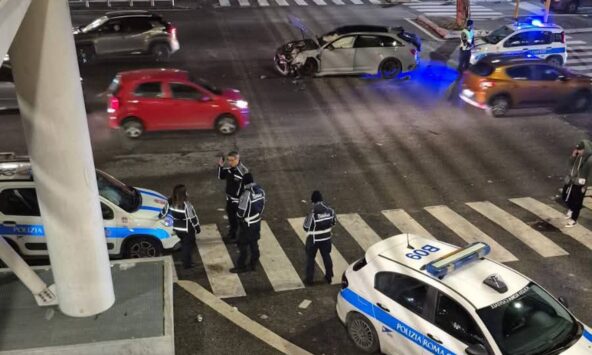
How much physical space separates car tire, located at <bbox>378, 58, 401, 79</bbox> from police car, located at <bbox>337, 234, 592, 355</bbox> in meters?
13.6

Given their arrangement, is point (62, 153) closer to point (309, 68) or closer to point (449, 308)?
point (449, 308)

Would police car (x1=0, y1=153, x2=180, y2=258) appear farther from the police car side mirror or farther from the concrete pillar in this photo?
the police car side mirror

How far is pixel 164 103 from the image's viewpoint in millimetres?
15609

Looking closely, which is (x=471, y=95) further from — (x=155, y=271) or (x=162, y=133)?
(x=155, y=271)

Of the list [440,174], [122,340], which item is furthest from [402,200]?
[122,340]

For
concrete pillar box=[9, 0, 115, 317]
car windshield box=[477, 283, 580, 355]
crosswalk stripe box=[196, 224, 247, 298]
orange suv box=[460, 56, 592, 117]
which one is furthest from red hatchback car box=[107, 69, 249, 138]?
car windshield box=[477, 283, 580, 355]

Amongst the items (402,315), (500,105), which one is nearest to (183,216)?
(402,315)

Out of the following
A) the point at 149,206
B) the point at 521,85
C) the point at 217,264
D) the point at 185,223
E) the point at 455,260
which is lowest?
the point at 217,264

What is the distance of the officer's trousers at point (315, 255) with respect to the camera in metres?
9.77

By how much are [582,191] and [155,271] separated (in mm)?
8347

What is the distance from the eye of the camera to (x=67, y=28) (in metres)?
6.73

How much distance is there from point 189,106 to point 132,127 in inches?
62.3

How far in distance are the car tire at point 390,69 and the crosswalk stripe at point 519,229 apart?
9.03 m

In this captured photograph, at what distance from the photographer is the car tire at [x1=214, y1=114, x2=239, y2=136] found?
1634 centimetres
